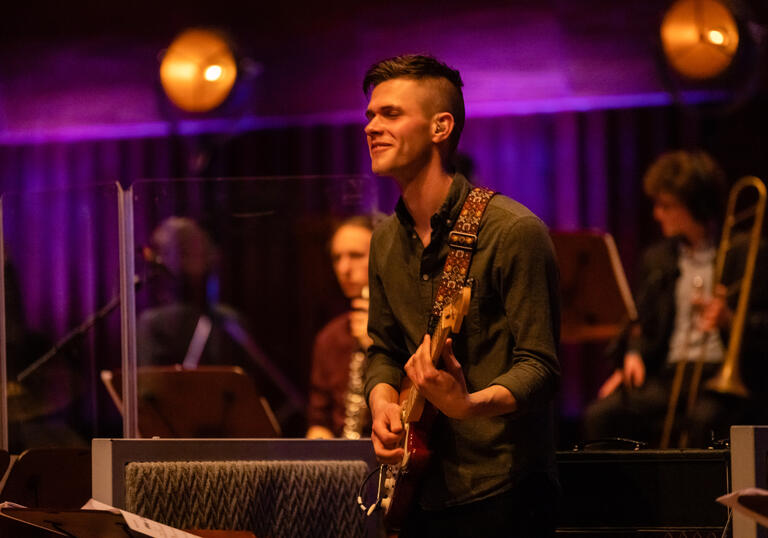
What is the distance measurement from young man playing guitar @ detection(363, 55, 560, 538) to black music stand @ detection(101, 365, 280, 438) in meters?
1.78

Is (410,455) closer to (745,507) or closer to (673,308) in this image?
(745,507)

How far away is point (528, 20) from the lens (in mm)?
6836

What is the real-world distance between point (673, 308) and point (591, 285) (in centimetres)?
49

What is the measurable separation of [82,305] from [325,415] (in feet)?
3.90

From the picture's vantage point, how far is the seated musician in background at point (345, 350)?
→ 469 cm

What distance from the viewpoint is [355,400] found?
4707 mm

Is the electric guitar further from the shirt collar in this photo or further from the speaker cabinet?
the speaker cabinet

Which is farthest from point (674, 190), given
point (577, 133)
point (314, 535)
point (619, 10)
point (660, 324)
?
point (314, 535)

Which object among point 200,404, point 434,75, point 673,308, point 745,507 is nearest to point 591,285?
point 673,308

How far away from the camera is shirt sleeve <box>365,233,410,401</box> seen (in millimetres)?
2596

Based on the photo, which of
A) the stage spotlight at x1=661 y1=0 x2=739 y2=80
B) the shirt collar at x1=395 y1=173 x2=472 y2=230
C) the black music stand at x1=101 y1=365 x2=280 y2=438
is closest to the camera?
the shirt collar at x1=395 y1=173 x2=472 y2=230

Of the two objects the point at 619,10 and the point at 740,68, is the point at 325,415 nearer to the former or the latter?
the point at 740,68

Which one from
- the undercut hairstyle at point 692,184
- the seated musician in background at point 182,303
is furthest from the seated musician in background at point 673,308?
the seated musician in background at point 182,303

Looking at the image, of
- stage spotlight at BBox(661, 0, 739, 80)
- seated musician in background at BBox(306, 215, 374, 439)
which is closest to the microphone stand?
seated musician in background at BBox(306, 215, 374, 439)
